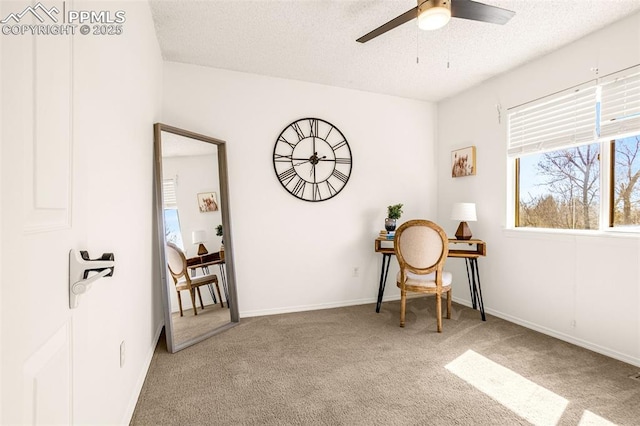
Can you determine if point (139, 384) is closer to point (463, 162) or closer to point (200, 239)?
point (200, 239)

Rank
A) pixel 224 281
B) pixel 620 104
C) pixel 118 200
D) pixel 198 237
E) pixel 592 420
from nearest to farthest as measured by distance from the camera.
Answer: pixel 118 200 → pixel 592 420 → pixel 620 104 → pixel 198 237 → pixel 224 281

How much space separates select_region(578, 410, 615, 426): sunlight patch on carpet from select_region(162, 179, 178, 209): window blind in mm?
3009

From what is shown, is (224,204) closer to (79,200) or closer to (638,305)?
(79,200)

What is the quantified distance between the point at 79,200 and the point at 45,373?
55cm

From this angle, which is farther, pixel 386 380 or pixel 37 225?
pixel 386 380

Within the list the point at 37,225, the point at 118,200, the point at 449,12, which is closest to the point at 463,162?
the point at 449,12

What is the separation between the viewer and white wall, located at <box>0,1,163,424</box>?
708 mm

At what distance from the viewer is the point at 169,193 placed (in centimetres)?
274

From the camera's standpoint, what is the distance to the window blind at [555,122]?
9.16 feet

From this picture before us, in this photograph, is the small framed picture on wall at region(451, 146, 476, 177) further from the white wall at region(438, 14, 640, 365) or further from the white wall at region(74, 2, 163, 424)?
the white wall at region(74, 2, 163, 424)

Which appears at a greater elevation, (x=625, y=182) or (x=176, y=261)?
(x=625, y=182)

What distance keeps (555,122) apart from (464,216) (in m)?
1.18

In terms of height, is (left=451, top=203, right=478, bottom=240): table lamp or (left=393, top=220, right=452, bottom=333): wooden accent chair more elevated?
(left=451, top=203, right=478, bottom=240): table lamp

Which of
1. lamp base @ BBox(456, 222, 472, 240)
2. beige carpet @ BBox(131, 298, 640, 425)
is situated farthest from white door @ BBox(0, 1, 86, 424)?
lamp base @ BBox(456, 222, 472, 240)
